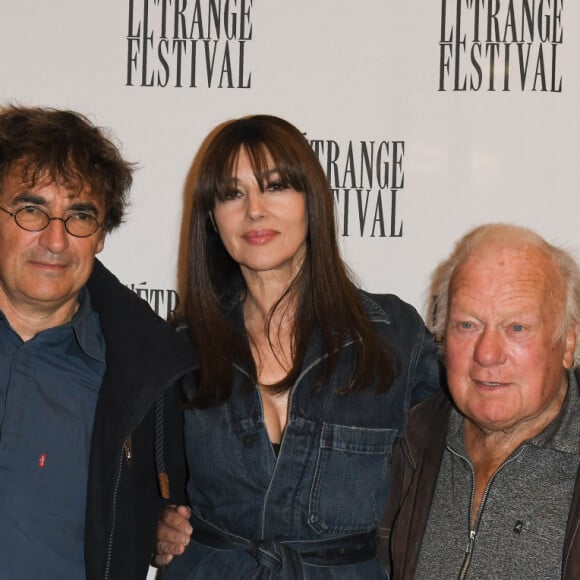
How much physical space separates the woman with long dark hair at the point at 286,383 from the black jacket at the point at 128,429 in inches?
4.0

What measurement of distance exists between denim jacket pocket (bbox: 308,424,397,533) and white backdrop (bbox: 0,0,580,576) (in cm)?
67

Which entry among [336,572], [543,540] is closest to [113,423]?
[336,572]

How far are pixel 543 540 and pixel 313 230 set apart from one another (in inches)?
33.2

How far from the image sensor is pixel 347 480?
79.3 inches

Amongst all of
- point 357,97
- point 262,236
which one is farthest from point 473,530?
point 357,97

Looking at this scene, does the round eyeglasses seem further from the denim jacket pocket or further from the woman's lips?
the denim jacket pocket

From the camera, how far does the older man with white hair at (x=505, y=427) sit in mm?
1779

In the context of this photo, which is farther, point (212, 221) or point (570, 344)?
point (212, 221)

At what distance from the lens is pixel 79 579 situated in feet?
6.41

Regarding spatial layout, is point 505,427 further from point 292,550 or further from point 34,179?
point 34,179

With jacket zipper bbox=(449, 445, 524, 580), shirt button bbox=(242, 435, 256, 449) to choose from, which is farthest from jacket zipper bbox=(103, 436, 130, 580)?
jacket zipper bbox=(449, 445, 524, 580)

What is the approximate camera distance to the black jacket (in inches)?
77.5

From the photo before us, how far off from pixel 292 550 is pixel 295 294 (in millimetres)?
589

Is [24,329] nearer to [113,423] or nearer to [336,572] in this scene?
[113,423]
